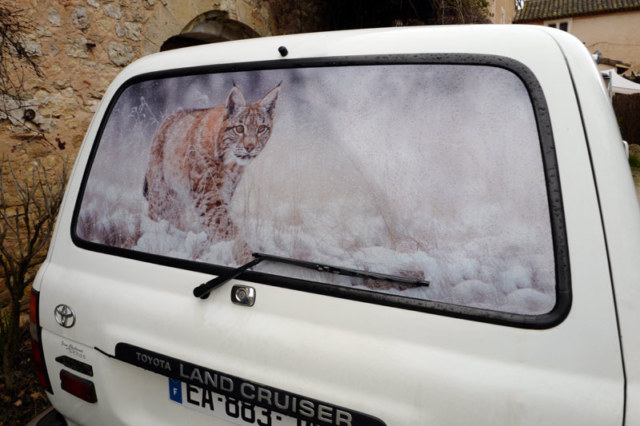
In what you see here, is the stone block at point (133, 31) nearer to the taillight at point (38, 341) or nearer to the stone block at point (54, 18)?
the stone block at point (54, 18)

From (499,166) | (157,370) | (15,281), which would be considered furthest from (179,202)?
(15,281)

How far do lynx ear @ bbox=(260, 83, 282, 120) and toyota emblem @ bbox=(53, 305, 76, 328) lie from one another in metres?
0.92

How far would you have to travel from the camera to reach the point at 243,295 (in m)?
1.22

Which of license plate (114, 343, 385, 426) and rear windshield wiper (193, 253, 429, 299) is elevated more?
rear windshield wiper (193, 253, 429, 299)

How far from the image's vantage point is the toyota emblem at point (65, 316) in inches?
56.3

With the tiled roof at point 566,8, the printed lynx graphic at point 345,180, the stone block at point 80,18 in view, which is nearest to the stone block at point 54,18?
the stone block at point 80,18

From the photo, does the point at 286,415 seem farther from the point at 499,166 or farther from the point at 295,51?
the point at 295,51

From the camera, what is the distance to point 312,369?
3.59 ft

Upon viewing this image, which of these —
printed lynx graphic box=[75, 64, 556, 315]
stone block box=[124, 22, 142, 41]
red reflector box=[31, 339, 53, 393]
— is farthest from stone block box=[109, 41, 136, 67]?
red reflector box=[31, 339, 53, 393]

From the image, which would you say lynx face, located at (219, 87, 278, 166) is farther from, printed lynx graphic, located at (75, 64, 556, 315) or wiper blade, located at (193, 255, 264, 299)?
wiper blade, located at (193, 255, 264, 299)

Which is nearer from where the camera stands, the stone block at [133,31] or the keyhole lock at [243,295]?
the keyhole lock at [243,295]

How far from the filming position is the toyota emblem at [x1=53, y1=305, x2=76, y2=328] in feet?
4.69

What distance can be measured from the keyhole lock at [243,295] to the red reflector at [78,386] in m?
0.60

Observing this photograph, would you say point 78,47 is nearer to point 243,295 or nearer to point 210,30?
point 210,30
